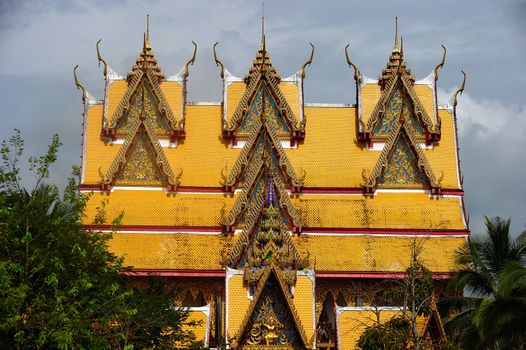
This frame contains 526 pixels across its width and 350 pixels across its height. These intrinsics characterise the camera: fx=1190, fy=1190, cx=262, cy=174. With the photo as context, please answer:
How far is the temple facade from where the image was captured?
33.1m

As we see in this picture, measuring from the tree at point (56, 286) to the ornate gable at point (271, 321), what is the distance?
57.8 inches

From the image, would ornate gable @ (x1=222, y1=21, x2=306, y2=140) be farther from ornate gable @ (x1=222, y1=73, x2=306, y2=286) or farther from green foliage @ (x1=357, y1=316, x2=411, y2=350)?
green foliage @ (x1=357, y1=316, x2=411, y2=350)

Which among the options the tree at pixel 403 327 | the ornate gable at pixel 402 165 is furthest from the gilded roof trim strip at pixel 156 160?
the tree at pixel 403 327

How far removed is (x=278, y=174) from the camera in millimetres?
35375

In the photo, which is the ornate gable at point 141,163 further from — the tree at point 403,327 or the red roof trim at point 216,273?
the tree at point 403,327

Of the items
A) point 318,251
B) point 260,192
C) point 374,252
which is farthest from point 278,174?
point 374,252

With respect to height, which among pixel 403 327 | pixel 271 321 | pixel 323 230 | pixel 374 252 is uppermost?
pixel 323 230

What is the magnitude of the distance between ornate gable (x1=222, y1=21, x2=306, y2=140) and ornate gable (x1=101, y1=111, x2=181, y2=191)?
7.45 ft

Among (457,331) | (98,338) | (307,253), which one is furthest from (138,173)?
(98,338)

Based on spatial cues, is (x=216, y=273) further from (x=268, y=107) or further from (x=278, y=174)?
(x=268, y=107)

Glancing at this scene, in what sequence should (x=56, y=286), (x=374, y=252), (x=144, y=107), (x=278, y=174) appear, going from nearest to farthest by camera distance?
(x=56, y=286), (x=374, y=252), (x=278, y=174), (x=144, y=107)

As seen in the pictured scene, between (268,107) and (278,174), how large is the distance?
2378 mm

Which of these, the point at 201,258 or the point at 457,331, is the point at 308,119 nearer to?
the point at 201,258

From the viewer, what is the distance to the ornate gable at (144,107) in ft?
118
